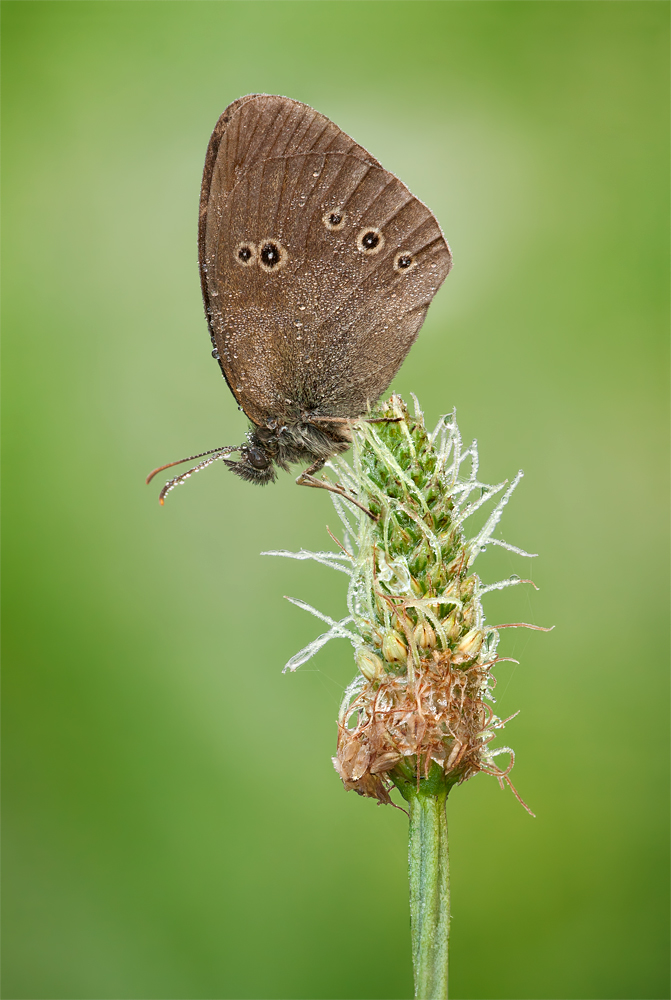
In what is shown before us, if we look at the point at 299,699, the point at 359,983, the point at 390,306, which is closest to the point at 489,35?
the point at 390,306

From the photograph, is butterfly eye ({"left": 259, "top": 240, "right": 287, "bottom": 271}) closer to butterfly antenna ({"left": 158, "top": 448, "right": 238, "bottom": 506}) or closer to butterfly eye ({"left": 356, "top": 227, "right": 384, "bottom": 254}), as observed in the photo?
butterfly eye ({"left": 356, "top": 227, "right": 384, "bottom": 254})

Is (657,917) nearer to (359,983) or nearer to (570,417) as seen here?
(359,983)

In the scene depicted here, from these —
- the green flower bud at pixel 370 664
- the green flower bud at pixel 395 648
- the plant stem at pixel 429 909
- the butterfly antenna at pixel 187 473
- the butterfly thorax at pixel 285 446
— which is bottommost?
the plant stem at pixel 429 909

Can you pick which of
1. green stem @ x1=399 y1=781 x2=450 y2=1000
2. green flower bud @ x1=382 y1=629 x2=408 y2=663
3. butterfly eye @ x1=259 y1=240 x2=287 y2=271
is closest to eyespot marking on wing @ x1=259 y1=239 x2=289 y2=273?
butterfly eye @ x1=259 y1=240 x2=287 y2=271

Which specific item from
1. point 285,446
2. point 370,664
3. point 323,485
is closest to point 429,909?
point 370,664

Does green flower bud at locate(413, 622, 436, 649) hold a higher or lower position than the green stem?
higher

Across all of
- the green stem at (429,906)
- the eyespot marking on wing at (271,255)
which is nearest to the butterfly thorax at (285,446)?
the eyespot marking on wing at (271,255)

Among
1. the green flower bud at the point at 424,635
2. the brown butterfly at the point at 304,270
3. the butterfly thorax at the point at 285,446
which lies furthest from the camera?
the butterfly thorax at the point at 285,446

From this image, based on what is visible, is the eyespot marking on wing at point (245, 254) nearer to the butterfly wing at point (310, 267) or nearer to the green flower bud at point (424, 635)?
the butterfly wing at point (310, 267)
